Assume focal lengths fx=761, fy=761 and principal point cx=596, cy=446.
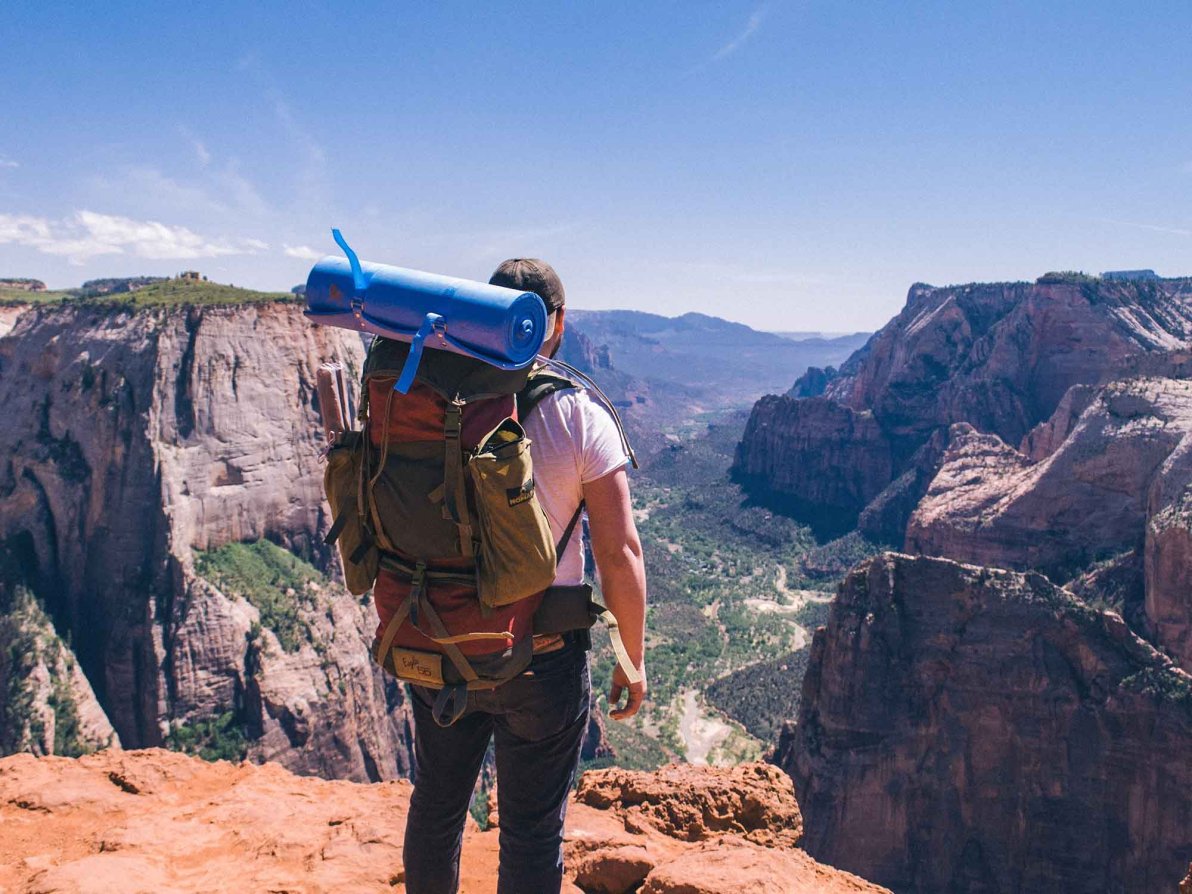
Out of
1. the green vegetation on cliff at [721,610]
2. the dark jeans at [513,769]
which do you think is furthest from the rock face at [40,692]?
the dark jeans at [513,769]

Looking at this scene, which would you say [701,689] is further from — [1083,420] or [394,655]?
[394,655]

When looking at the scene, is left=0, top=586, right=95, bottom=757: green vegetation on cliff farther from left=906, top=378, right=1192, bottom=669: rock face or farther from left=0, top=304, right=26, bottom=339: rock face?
left=906, top=378, right=1192, bottom=669: rock face

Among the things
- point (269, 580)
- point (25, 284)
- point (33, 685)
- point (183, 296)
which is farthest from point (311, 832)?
point (25, 284)

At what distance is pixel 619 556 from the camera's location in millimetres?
3504

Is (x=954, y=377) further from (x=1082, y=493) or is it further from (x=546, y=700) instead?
(x=546, y=700)

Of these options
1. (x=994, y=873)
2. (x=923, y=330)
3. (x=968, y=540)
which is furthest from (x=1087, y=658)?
(x=923, y=330)

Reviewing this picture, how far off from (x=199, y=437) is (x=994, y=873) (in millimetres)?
35597

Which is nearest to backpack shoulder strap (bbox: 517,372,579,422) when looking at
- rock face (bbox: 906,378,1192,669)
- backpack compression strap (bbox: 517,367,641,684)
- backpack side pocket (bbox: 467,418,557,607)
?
backpack compression strap (bbox: 517,367,641,684)

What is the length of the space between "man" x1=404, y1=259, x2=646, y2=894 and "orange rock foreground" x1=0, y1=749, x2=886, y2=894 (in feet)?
Answer: 6.20

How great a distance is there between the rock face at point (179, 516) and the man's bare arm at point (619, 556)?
3212cm

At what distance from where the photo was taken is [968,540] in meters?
44.8

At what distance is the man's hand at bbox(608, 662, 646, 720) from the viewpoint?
3.60 meters

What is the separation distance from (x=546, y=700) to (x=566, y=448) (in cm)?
120

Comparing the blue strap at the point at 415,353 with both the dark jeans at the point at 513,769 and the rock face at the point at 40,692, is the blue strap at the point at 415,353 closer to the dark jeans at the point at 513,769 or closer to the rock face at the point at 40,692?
the dark jeans at the point at 513,769
